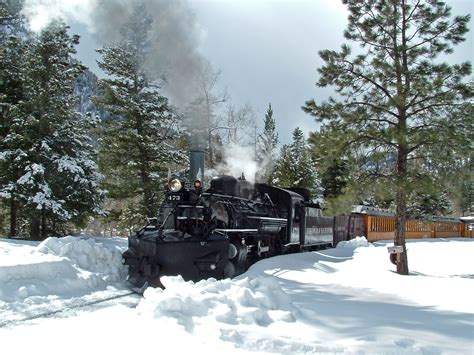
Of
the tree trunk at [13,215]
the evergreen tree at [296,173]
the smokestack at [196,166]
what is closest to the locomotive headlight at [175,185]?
the smokestack at [196,166]

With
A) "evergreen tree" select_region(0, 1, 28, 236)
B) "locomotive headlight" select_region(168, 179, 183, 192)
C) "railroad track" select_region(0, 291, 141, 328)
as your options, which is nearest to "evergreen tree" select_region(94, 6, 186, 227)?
"evergreen tree" select_region(0, 1, 28, 236)

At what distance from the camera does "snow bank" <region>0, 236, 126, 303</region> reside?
786 centimetres

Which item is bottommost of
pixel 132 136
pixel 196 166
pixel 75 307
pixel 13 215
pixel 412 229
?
pixel 75 307

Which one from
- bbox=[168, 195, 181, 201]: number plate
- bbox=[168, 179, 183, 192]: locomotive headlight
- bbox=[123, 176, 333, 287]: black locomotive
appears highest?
bbox=[168, 179, 183, 192]: locomotive headlight

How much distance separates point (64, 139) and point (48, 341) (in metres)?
12.5

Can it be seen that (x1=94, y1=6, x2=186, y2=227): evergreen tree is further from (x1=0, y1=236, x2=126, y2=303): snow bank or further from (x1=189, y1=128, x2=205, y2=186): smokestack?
(x1=0, y1=236, x2=126, y2=303): snow bank

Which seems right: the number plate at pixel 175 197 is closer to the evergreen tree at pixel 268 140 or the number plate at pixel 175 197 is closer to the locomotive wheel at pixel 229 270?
the locomotive wheel at pixel 229 270

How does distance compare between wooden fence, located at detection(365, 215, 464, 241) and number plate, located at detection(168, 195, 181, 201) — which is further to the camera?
wooden fence, located at detection(365, 215, 464, 241)

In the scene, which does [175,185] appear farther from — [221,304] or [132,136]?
[132,136]

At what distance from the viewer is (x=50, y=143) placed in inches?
622

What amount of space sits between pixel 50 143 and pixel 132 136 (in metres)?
4.47

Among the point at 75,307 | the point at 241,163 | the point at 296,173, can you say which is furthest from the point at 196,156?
the point at 296,173

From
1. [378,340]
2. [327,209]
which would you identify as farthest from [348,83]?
[378,340]

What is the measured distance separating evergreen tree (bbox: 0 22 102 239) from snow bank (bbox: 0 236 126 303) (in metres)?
4.01
